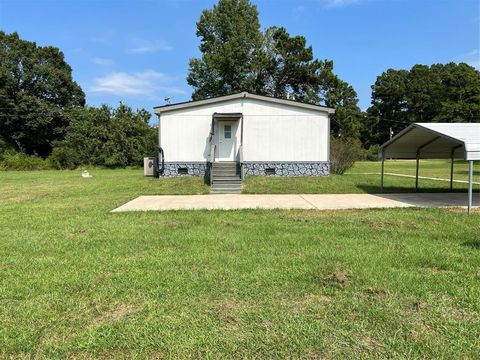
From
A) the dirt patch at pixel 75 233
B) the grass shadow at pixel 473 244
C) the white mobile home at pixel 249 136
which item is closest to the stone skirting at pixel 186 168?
the white mobile home at pixel 249 136

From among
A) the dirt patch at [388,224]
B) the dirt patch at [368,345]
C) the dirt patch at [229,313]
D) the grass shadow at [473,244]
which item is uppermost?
the dirt patch at [388,224]

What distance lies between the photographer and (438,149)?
502 inches

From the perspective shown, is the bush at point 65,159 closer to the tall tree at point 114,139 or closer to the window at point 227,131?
the tall tree at point 114,139

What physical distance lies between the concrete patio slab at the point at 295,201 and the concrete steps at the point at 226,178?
1.07m

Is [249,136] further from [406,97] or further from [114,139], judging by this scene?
[406,97]

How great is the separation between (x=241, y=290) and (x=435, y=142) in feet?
34.9

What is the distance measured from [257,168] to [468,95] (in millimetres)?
47674

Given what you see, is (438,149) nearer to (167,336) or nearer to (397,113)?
(167,336)

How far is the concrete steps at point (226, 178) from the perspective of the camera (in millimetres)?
13301

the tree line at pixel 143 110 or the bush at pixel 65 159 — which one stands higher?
the tree line at pixel 143 110

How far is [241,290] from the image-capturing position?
3.81 meters

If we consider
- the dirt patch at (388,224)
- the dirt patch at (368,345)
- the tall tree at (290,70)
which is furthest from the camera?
the tall tree at (290,70)

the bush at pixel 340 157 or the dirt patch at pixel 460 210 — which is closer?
the dirt patch at pixel 460 210

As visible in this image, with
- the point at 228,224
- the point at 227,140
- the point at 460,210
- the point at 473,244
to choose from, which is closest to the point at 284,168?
the point at 227,140
